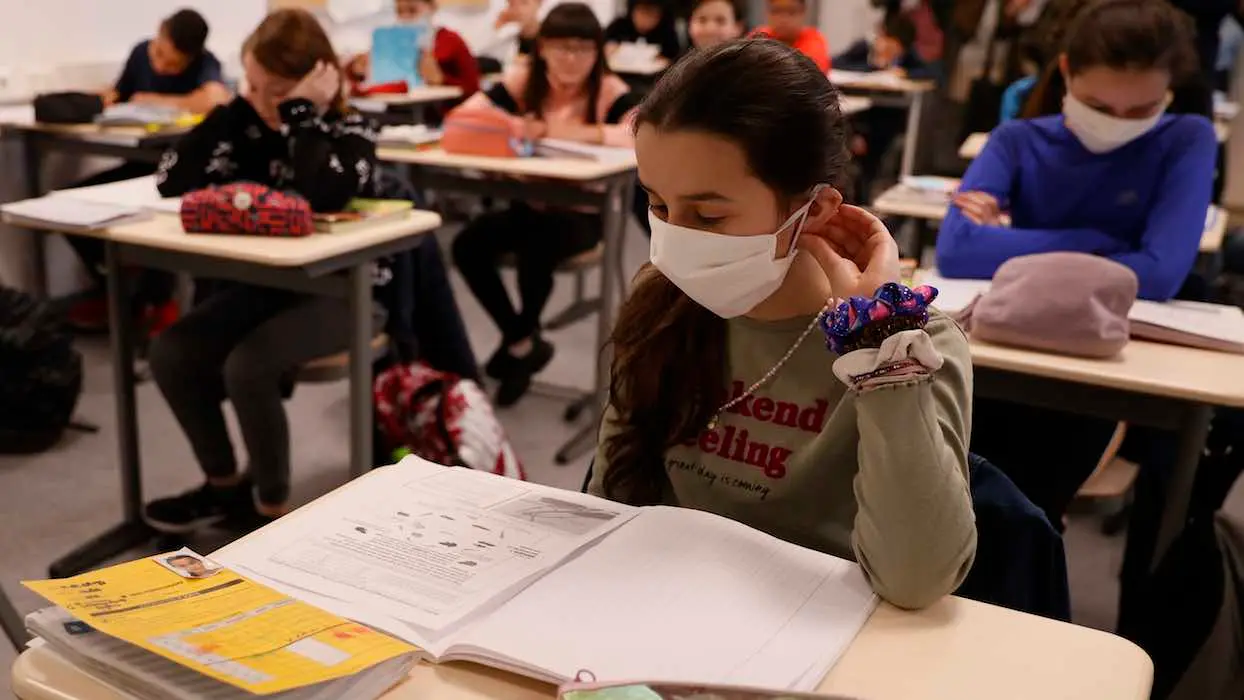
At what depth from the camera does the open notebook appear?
1773 millimetres

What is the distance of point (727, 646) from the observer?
82 cm

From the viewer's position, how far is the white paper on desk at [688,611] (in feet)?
2.62

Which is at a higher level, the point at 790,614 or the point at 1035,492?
the point at 790,614

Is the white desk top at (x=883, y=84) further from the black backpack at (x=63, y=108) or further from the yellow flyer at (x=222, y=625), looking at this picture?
the yellow flyer at (x=222, y=625)

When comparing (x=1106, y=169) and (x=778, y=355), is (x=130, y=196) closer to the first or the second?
(x=778, y=355)

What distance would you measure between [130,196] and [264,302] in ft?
1.35

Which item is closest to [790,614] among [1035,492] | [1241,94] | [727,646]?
[727,646]

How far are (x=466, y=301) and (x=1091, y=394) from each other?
10.4 feet

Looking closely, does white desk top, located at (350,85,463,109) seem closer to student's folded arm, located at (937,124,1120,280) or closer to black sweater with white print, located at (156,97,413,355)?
black sweater with white print, located at (156,97,413,355)

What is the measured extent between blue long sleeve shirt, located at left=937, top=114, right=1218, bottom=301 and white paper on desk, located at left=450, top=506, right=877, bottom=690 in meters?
1.28

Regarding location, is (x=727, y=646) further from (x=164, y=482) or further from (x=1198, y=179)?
(x=164, y=482)

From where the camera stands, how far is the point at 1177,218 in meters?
2.07

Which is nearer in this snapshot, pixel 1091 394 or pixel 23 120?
pixel 1091 394

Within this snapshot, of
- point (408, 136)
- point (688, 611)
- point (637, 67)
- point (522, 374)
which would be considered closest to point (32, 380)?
point (408, 136)
